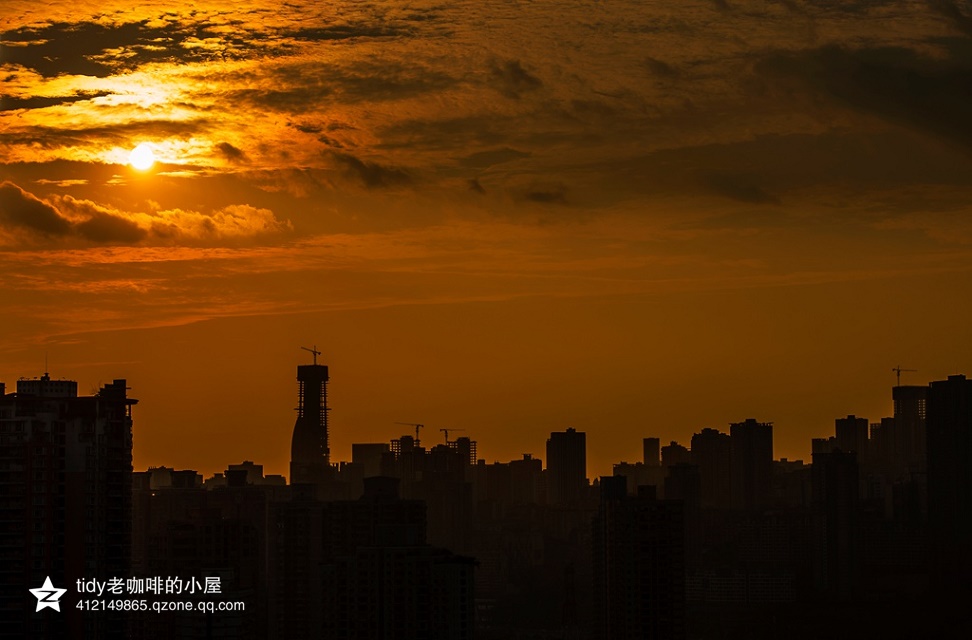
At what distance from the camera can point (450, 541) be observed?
9875 cm

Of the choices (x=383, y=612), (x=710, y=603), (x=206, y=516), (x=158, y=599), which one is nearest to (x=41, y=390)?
(x=158, y=599)

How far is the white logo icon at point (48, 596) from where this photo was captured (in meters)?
39.3

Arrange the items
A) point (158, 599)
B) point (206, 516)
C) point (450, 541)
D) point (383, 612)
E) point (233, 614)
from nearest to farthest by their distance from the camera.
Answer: point (233, 614) → point (158, 599) → point (383, 612) → point (206, 516) → point (450, 541)

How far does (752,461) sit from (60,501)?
88.4 metres

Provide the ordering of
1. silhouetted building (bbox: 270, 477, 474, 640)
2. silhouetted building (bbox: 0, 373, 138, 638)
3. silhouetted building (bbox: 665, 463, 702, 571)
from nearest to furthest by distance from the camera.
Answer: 1. silhouetted building (bbox: 0, 373, 138, 638)
2. silhouetted building (bbox: 270, 477, 474, 640)
3. silhouetted building (bbox: 665, 463, 702, 571)

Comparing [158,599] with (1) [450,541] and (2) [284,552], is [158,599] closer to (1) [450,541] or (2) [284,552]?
(2) [284,552]

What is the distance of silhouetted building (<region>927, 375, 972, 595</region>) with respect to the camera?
10369cm

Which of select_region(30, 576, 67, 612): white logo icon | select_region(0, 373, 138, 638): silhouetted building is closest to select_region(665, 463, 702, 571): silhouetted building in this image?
select_region(0, 373, 138, 638): silhouetted building

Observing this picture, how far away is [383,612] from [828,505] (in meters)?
62.9

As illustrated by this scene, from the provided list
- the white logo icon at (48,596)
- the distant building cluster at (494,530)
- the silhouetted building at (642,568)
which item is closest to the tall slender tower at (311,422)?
the distant building cluster at (494,530)

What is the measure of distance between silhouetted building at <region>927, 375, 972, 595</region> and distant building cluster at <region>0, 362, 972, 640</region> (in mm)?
127

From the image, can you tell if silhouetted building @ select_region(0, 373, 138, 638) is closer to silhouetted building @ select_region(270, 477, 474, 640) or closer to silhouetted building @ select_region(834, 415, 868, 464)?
silhouetted building @ select_region(270, 477, 474, 640)

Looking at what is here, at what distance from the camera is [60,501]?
4100 cm

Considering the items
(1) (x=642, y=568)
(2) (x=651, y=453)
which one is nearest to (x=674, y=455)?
(2) (x=651, y=453)
